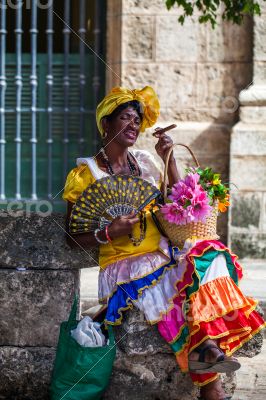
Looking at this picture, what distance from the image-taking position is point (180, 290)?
455cm

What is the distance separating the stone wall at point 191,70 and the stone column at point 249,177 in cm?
28

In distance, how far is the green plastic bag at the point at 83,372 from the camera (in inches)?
178

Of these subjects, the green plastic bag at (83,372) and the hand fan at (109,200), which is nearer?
the green plastic bag at (83,372)

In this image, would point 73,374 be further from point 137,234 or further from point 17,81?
point 17,81

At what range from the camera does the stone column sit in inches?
347

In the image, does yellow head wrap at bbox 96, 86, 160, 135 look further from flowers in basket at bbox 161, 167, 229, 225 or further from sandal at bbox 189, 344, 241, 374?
sandal at bbox 189, 344, 241, 374

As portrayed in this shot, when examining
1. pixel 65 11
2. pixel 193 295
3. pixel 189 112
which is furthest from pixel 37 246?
pixel 65 11

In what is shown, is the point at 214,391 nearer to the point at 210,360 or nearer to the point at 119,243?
the point at 210,360

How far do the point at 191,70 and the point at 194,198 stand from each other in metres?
4.78

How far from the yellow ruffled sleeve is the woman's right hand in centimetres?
26

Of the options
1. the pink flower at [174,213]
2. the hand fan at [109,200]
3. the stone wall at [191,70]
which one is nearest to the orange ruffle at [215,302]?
the pink flower at [174,213]

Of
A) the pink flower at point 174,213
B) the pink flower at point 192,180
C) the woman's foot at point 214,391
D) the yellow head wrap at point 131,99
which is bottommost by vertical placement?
the woman's foot at point 214,391

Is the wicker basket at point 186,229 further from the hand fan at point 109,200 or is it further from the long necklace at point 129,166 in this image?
the long necklace at point 129,166

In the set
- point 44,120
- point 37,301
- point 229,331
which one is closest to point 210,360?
point 229,331
